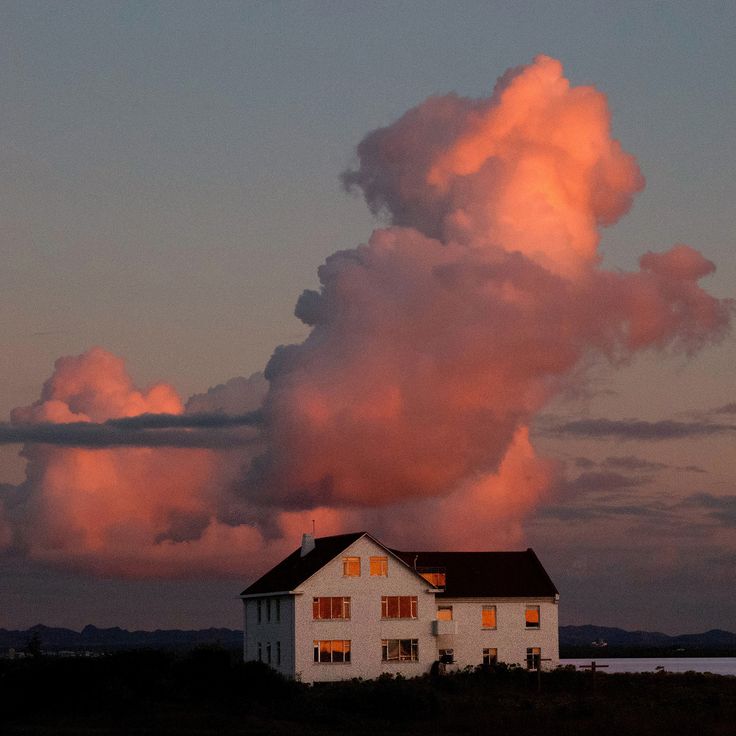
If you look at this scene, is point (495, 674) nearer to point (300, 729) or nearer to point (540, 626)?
point (540, 626)

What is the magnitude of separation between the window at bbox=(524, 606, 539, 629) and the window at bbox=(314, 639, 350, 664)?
13.6 meters

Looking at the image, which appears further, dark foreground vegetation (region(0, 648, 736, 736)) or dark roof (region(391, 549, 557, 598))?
dark roof (region(391, 549, 557, 598))

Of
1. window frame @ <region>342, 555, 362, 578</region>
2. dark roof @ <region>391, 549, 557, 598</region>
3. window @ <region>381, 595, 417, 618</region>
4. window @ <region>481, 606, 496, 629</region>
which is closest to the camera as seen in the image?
window frame @ <region>342, 555, 362, 578</region>

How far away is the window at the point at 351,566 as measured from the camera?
9031 cm

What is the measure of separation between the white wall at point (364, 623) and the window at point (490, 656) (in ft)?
12.8

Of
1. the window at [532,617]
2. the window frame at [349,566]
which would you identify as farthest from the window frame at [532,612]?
the window frame at [349,566]

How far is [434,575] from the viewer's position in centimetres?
9500

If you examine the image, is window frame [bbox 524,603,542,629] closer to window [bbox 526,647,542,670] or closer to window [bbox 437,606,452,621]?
window [bbox 526,647,542,670]

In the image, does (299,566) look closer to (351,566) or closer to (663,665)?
(351,566)

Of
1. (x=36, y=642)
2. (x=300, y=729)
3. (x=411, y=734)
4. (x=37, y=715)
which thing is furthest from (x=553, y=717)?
(x=36, y=642)

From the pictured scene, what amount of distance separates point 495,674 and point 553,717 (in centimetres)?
1870

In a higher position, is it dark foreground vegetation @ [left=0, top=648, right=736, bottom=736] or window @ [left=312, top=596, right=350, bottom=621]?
window @ [left=312, top=596, right=350, bottom=621]

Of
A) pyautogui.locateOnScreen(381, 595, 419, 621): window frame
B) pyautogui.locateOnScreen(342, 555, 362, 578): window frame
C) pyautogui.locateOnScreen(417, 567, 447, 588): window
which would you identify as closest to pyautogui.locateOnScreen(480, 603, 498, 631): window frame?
pyautogui.locateOnScreen(417, 567, 447, 588): window

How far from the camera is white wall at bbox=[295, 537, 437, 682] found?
88312 mm
